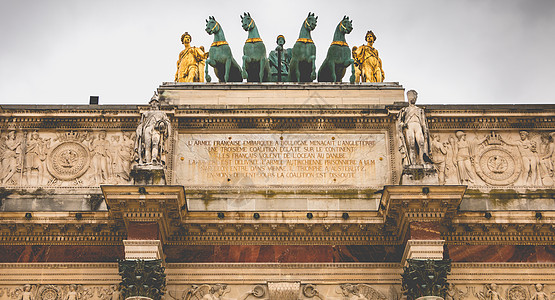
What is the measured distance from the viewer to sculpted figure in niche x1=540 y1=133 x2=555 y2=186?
24.5 metres

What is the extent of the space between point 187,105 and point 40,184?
3.85m

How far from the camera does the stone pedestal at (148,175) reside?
22875 millimetres

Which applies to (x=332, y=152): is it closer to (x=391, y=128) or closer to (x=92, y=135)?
(x=391, y=128)

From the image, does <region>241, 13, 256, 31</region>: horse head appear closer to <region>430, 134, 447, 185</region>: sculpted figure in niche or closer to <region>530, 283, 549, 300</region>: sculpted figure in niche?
<region>430, 134, 447, 185</region>: sculpted figure in niche

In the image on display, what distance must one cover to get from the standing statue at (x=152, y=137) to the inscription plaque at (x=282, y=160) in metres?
1.00

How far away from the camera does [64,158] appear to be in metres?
24.7

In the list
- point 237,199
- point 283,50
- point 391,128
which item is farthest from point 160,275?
point 283,50

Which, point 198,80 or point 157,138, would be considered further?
point 198,80

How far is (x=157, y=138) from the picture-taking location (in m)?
23.6

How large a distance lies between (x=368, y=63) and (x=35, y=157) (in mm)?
8849

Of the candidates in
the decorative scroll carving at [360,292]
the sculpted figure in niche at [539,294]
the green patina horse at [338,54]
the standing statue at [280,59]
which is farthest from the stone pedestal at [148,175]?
the sculpted figure in niche at [539,294]

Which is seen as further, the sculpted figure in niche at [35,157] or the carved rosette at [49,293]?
the sculpted figure in niche at [35,157]

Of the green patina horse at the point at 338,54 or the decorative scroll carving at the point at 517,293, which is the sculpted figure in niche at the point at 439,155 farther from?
the green patina horse at the point at 338,54

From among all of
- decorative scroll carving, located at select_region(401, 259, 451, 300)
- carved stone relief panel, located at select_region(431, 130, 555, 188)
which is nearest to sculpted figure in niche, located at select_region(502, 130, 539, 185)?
carved stone relief panel, located at select_region(431, 130, 555, 188)
